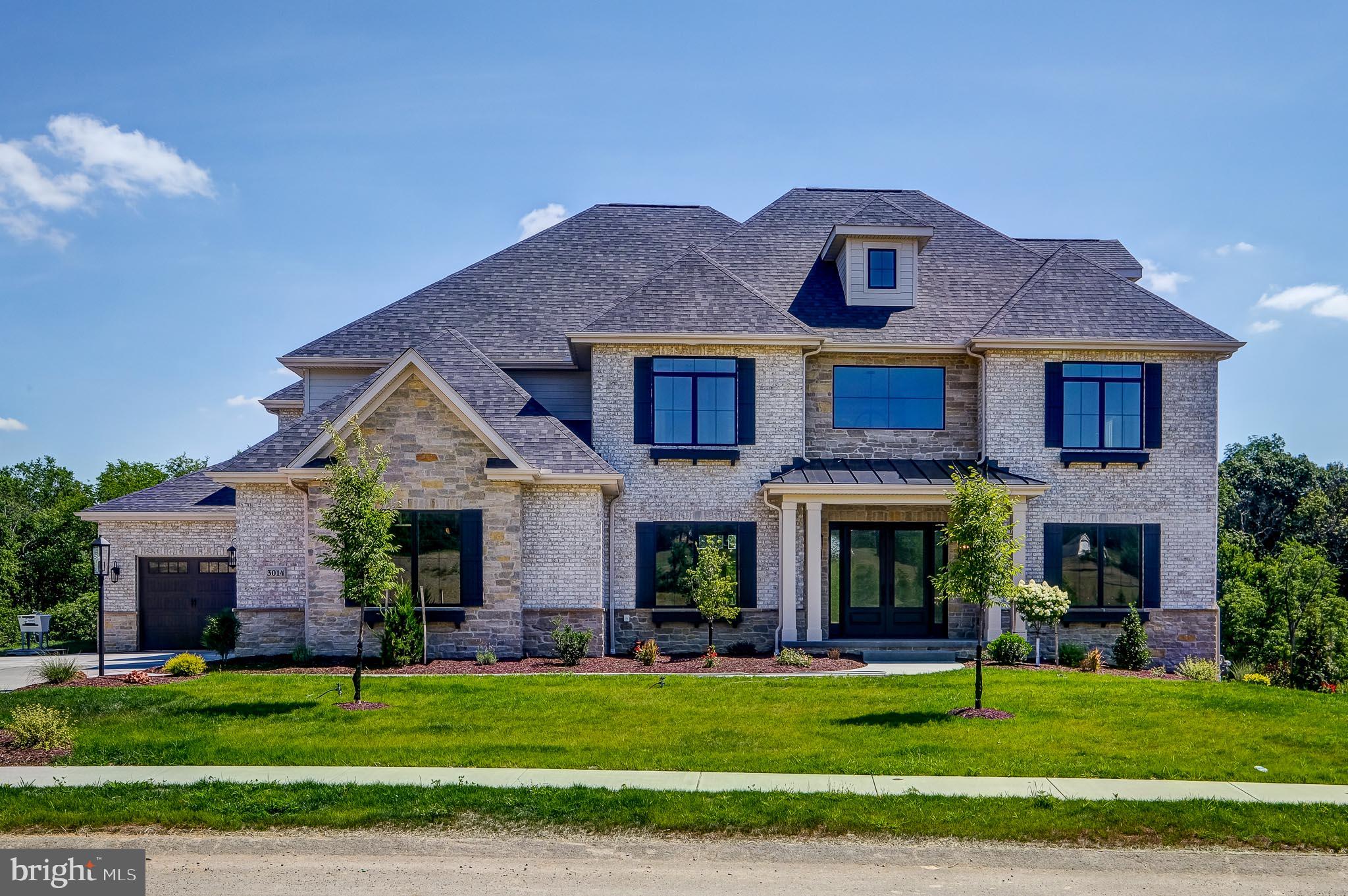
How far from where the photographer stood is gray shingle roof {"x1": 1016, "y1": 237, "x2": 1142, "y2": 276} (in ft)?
83.3

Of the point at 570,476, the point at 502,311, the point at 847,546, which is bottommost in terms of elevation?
the point at 847,546

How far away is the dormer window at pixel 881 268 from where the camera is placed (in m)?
22.0

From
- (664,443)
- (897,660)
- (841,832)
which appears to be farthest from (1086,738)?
(664,443)

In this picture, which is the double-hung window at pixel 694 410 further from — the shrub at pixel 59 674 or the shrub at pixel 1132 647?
the shrub at pixel 59 674

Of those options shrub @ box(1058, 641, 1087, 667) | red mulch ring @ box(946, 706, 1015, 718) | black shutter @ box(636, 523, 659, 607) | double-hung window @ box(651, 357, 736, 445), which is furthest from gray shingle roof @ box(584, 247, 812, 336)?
red mulch ring @ box(946, 706, 1015, 718)

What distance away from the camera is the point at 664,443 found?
20.5 metres

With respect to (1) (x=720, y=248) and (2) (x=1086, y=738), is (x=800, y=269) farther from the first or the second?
(2) (x=1086, y=738)

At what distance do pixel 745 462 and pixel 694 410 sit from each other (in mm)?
1561

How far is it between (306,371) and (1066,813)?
18585 millimetres

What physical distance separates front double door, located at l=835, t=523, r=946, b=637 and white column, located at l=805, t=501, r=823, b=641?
1286mm

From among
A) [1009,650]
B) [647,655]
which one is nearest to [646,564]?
[647,655]

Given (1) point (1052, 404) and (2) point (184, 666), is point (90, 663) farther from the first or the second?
(1) point (1052, 404)

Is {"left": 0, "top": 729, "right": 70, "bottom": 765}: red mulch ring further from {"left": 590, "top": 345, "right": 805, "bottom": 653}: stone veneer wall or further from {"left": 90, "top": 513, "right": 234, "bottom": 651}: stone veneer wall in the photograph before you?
{"left": 90, "top": 513, "right": 234, "bottom": 651}: stone veneer wall

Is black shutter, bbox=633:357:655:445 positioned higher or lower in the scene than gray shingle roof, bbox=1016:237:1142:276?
Result: lower
